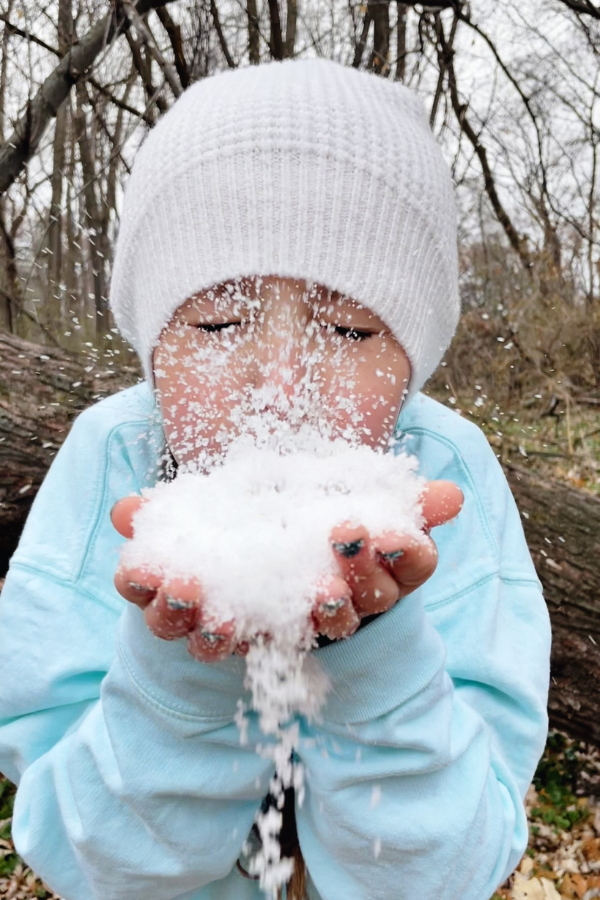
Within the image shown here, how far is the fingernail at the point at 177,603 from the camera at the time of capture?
743 millimetres

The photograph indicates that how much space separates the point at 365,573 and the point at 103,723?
574mm

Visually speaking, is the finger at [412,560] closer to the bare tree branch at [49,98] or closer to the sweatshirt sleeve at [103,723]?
the sweatshirt sleeve at [103,723]

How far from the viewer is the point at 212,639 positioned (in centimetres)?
77

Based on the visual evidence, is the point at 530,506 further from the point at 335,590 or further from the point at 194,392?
the point at 335,590

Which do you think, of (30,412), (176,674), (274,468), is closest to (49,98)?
(30,412)

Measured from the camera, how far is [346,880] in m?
1.17

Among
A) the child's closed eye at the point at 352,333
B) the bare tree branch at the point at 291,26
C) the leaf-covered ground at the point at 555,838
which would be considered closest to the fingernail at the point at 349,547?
the child's closed eye at the point at 352,333

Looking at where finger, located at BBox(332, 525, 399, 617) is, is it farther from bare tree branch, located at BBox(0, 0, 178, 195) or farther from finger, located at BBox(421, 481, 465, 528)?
bare tree branch, located at BBox(0, 0, 178, 195)

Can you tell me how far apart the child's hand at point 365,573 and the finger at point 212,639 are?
0.10m

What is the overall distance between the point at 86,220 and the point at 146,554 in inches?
218

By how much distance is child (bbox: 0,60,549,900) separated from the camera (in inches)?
40.8

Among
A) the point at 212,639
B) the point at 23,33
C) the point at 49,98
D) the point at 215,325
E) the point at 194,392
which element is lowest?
the point at 212,639

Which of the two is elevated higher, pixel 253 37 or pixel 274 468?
pixel 253 37

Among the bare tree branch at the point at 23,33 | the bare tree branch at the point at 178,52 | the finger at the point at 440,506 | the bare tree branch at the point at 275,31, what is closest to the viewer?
the finger at the point at 440,506
